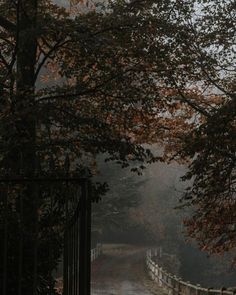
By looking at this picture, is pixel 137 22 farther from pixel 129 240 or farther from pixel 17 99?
pixel 129 240

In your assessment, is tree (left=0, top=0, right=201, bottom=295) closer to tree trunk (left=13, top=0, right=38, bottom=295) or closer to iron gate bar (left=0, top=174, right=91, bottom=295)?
tree trunk (left=13, top=0, right=38, bottom=295)

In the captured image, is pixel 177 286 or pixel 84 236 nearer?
pixel 84 236

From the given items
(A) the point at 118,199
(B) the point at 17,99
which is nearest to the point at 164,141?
(B) the point at 17,99

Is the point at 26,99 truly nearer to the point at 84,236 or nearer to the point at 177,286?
the point at 84,236

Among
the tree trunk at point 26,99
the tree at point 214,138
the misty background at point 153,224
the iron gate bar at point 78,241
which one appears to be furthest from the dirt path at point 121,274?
the iron gate bar at point 78,241

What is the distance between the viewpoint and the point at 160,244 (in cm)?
6069

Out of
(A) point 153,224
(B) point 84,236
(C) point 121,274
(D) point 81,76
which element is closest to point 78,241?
(B) point 84,236

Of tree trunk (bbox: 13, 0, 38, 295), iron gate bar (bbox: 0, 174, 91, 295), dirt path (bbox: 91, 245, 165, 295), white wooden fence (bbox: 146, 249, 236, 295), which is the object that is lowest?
dirt path (bbox: 91, 245, 165, 295)

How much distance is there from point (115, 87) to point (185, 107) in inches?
287

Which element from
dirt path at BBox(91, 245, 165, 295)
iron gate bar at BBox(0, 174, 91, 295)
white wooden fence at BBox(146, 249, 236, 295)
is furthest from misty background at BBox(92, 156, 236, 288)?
iron gate bar at BBox(0, 174, 91, 295)

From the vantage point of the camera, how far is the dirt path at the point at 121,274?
25250 mm

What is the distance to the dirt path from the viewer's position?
82.8 feet

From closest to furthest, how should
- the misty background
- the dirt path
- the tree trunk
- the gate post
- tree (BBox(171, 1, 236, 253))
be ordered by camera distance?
the gate post → the tree trunk → tree (BBox(171, 1, 236, 253)) → the dirt path → the misty background

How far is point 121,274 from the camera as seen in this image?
33.5m
